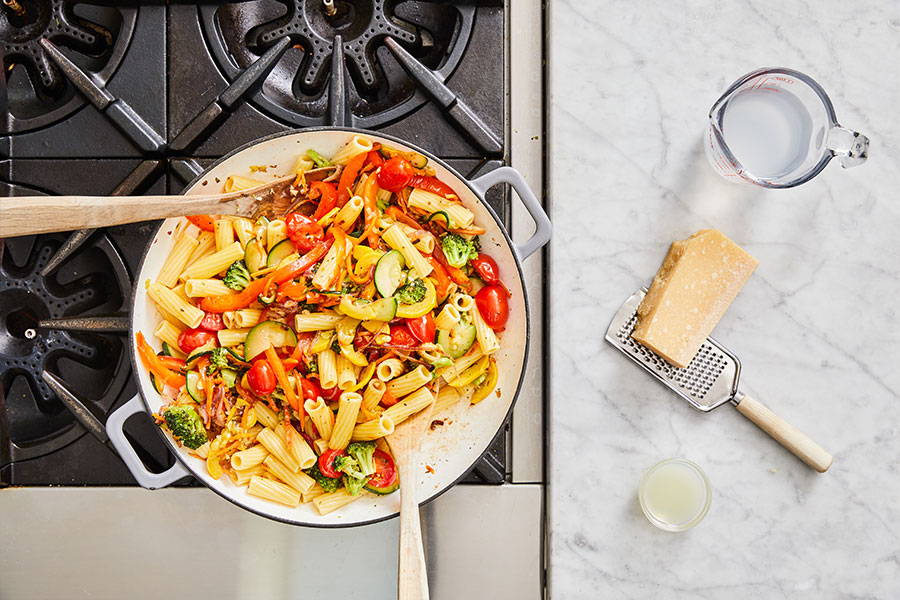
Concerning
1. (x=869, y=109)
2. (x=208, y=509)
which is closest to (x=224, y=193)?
(x=208, y=509)

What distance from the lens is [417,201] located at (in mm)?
1323

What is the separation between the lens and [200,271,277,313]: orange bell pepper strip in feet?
4.39

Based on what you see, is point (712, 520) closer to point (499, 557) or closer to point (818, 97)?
point (499, 557)

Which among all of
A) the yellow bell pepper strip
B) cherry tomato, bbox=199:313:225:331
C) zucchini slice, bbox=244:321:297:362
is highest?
cherry tomato, bbox=199:313:225:331

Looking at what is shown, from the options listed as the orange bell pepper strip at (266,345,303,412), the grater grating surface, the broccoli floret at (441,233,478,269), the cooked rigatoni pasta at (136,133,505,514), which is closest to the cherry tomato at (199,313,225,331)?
the cooked rigatoni pasta at (136,133,505,514)

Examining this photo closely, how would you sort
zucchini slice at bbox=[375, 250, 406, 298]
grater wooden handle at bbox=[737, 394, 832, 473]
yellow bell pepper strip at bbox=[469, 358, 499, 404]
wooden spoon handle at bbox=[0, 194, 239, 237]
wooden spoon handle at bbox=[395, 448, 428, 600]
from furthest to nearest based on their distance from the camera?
1. grater wooden handle at bbox=[737, 394, 832, 473]
2. yellow bell pepper strip at bbox=[469, 358, 499, 404]
3. zucchini slice at bbox=[375, 250, 406, 298]
4. wooden spoon handle at bbox=[395, 448, 428, 600]
5. wooden spoon handle at bbox=[0, 194, 239, 237]

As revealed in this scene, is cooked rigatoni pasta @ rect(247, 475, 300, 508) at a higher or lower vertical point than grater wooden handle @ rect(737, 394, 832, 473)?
higher

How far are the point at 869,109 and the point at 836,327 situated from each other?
0.44 metres

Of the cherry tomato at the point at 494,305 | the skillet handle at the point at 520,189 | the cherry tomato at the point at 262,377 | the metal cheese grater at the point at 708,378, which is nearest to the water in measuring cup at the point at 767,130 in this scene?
the metal cheese grater at the point at 708,378

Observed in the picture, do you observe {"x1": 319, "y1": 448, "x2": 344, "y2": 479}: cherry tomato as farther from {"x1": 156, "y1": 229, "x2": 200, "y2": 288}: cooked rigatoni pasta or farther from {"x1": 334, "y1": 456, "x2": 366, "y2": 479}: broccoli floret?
{"x1": 156, "y1": 229, "x2": 200, "y2": 288}: cooked rigatoni pasta

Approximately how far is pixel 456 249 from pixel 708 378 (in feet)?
1.88

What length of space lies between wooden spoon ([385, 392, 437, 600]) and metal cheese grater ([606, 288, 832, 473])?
0.43 metres

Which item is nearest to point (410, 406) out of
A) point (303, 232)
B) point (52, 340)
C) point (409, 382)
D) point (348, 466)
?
point (409, 382)

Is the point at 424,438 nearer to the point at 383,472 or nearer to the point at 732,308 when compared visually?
the point at 383,472
